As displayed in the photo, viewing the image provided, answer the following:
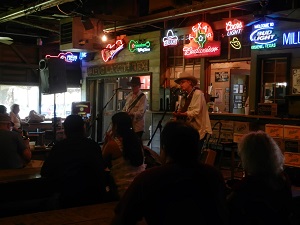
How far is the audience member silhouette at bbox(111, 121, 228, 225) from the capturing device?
2.04 meters

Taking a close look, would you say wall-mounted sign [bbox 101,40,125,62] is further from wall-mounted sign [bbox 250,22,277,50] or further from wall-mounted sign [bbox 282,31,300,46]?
wall-mounted sign [bbox 282,31,300,46]

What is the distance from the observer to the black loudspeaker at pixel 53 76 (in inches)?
292

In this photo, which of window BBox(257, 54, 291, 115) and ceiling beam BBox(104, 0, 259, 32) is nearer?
ceiling beam BBox(104, 0, 259, 32)

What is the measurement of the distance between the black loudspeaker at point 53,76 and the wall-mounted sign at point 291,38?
15.4 ft

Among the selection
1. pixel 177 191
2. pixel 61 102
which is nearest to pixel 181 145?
pixel 177 191

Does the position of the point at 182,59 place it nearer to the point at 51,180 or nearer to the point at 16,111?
the point at 16,111

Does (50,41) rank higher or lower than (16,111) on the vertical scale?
higher

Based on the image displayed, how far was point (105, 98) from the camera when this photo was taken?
15219 millimetres

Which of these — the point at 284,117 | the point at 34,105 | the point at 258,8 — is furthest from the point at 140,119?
the point at 34,105

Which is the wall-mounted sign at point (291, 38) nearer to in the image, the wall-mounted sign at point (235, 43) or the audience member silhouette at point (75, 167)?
the wall-mounted sign at point (235, 43)

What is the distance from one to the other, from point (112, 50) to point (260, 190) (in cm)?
1158

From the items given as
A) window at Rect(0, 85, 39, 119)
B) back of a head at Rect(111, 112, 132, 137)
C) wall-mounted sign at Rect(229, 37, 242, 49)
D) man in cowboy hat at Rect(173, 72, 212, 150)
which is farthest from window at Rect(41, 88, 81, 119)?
back of a head at Rect(111, 112, 132, 137)

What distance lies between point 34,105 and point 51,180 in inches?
502

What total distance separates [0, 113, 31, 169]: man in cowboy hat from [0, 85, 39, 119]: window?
10993 millimetres
